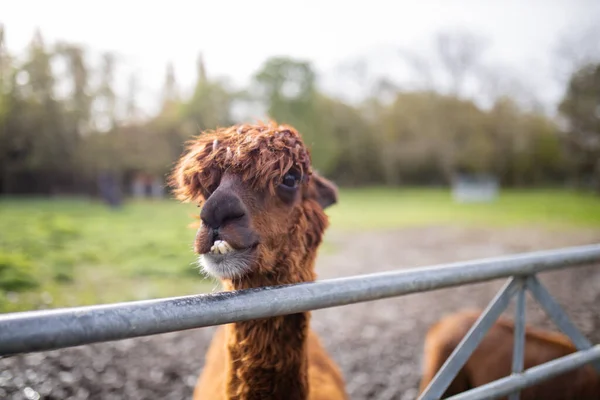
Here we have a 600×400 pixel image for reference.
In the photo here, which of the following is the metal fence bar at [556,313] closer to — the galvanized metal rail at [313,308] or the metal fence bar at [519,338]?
the galvanized metal rail at [313,308]

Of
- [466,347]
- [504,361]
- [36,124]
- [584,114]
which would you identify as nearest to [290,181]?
[466,347]

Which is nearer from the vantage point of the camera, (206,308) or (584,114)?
(206,308)

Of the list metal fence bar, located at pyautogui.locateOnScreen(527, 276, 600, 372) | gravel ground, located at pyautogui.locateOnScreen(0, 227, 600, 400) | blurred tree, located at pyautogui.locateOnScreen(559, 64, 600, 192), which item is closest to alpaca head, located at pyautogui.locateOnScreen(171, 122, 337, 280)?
metal fence bar, located at pyautogui.locateOnScreen(527, 276, 600, 372)

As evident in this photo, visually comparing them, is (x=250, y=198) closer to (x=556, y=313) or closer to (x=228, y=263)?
(x=228, y=263)

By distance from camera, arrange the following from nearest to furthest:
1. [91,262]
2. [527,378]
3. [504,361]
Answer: [527,378], [504,361], [91,262]

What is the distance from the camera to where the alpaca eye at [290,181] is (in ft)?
7.01

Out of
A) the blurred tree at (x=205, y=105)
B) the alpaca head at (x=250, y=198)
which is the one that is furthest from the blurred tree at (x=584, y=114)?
the alpaca head at (x=250, y=198)

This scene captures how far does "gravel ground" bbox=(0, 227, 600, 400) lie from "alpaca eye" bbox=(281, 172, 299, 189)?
9.60ft

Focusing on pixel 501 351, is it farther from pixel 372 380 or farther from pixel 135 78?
pixel 135 78

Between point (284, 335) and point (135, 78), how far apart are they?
15360 mm

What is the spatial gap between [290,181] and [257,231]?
0.39 m

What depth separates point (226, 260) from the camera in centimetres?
181

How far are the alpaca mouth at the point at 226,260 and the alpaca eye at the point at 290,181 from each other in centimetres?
42

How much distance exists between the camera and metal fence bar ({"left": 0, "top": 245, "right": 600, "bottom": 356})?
1065mm
